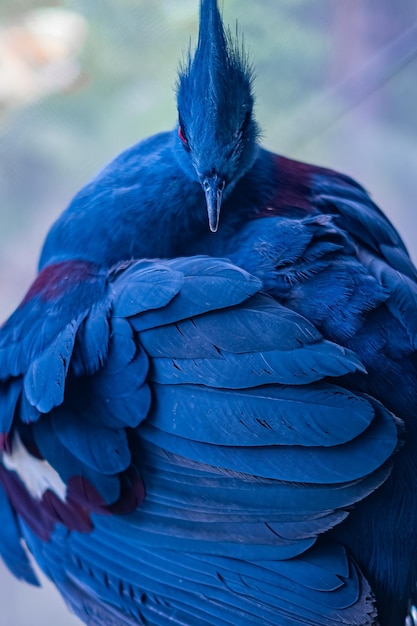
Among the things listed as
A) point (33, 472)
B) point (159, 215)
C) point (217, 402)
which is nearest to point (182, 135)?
point (159, 215)

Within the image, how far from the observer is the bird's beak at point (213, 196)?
2.62 feet

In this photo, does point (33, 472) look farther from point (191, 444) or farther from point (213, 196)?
point (213, 196)

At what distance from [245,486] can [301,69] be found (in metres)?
1.25

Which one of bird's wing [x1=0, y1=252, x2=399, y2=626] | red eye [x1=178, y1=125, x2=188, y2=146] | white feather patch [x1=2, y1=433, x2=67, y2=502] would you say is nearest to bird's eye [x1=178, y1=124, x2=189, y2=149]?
red eye [x1=178, y1=125, x2=188, y2=146]

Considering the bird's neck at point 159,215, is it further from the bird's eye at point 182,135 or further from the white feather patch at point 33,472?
the white feather patch at point 33,472

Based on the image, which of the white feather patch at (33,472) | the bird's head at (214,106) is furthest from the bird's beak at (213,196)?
the white feather patch at (33,472)

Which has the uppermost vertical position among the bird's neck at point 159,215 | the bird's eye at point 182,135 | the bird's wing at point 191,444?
the bird's eye at point 182,135

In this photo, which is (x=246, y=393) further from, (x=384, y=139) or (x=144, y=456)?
(x=384, y=139)

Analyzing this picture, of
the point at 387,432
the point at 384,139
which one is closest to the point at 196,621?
the point at 387,432

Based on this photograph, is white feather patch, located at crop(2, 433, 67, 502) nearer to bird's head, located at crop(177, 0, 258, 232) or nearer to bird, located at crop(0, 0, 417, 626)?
bird, located at crop(0, 0, 417, 626)

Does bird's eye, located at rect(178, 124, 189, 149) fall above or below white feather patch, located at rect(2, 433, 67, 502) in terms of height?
above

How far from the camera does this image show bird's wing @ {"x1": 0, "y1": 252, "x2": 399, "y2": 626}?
74cm

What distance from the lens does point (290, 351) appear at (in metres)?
0.75

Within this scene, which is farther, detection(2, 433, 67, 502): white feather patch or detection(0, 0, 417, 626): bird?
detection(2, 433, 67, 502): white feather patch
